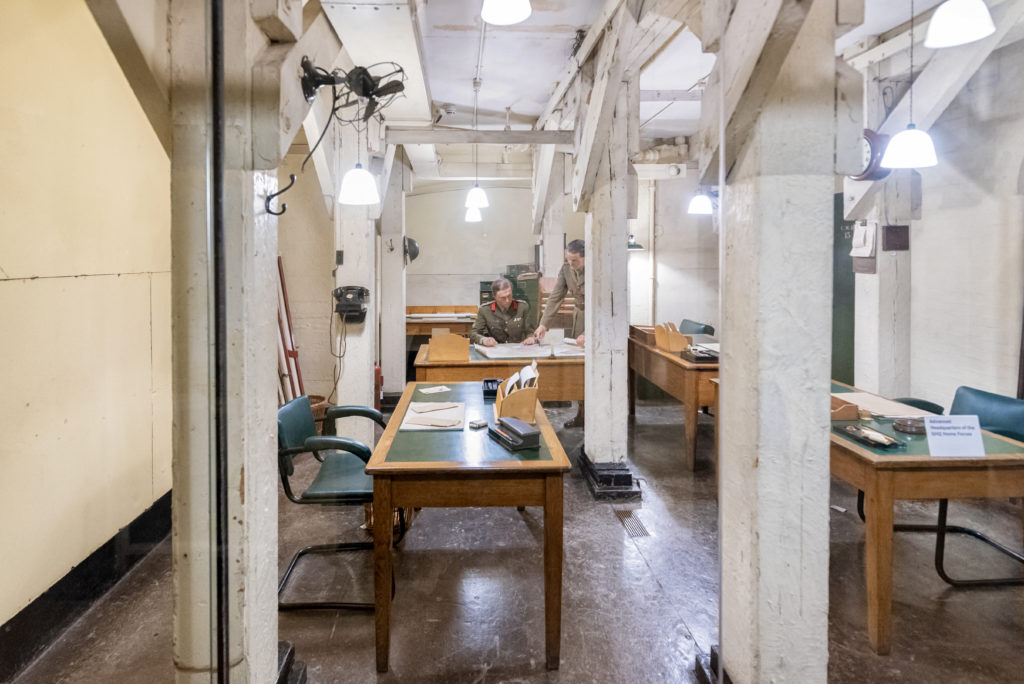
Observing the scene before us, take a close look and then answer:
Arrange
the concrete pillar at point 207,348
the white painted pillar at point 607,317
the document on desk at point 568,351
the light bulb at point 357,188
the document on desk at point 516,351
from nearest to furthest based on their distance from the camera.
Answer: the concrete pillar at point 207,348 < the light bulb at point 357,188 < the white painted pillar at point 607,317 < the document on desk at point 516,351 < the document on desk at point 568,351

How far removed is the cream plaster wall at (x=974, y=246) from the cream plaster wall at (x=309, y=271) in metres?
5.19

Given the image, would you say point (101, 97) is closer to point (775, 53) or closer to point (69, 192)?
point (69, 192)

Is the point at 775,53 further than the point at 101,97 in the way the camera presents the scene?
No

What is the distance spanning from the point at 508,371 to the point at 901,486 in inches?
118

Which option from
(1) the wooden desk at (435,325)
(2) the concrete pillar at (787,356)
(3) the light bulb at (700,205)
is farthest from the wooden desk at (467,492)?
(1) the wooden desk at (435,325)

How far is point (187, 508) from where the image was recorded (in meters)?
1.78

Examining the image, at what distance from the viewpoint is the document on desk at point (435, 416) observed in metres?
2.88

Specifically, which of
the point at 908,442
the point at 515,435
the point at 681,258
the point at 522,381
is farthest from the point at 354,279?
the point at 681,258

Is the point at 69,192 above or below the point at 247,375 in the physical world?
above

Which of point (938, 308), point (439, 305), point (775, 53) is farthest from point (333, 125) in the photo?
point (439, 305)

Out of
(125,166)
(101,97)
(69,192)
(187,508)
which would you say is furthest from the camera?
(125,166)

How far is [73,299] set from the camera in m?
2.80

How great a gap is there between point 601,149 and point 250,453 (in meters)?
3.21

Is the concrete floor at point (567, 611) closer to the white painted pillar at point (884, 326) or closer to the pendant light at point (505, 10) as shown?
the white painted pillar at point (884, 326)
